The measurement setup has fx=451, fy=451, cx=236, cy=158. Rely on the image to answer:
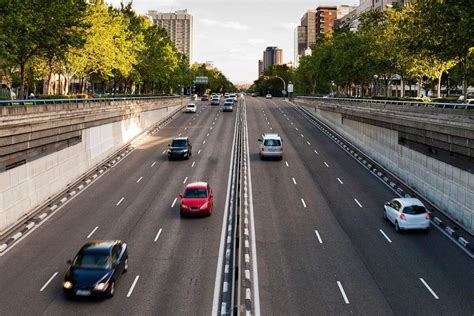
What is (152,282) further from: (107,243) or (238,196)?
(238,196)

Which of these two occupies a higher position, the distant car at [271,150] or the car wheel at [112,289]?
the distant car at [271,150]

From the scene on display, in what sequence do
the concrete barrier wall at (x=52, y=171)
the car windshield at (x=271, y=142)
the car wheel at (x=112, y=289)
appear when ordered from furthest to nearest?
the car windshield at (x=271, y=142) → the concrete barrier wall at (x=52, y=171) → the car wheel at (x=112, y=289)

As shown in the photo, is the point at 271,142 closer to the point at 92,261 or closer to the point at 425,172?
the point at 425,172

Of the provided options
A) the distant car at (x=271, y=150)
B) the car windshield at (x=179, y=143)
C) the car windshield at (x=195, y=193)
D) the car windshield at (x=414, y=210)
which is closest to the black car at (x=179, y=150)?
the car windshield at (x=179, y=143)

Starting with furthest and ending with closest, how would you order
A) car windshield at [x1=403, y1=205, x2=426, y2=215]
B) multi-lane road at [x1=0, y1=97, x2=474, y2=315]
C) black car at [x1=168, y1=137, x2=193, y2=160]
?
black car at [x1=168, y1=137, x2=193, y2=160] → car windshield at [x1=403, y1=205, x2=426, y2=215] → multi-lane road at [x1=0, y1=97, x2=474, y2=315]

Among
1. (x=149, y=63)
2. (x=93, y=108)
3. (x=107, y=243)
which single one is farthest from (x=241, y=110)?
(x=107, y=243)

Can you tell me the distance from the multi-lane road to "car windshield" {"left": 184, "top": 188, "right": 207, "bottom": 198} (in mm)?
1460

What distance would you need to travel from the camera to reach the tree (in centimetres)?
3372

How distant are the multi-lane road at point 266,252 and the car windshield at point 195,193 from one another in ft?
4.79

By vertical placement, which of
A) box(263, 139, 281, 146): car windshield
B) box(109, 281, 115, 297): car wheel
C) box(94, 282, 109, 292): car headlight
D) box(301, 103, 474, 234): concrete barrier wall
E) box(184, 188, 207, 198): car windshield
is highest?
box(263, 139, 281, 146): car windshield

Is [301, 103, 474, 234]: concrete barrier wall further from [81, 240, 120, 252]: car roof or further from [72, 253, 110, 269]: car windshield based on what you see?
[72, 253, 110, 269]: car windshield

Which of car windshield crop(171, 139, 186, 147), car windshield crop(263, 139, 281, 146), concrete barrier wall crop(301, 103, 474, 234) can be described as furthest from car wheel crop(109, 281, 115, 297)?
car windshield crop(263, 139, 281, 146)

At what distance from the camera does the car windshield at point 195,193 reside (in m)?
26.2

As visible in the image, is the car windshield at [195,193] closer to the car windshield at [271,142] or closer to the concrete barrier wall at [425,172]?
the concrete barrier wall at [425,172]
